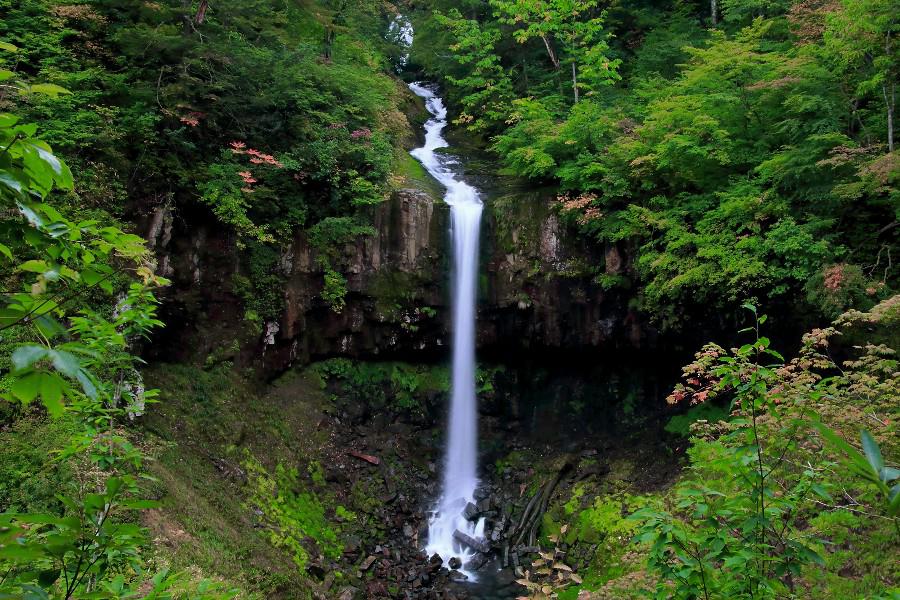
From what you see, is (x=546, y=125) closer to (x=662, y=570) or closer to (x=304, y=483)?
(x=304, y=483)

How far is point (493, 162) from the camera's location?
16.4 m

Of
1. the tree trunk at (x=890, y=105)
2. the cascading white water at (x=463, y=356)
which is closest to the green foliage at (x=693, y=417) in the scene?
the cascading white water at (x=463, y=356)

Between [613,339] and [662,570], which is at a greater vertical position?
[662,570]

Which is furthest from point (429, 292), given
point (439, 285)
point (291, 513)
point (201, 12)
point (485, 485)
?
point (201, 12)

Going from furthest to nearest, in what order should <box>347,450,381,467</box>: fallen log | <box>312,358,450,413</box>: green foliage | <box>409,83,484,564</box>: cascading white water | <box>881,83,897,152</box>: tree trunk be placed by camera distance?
<box>312,358,450,413</box>: green foliage, <box>409,83,484,564</box>: cascading white water, <box>347,450,381,467</box>: fallen log, <box>881,83,897,152</box>: tree trunk

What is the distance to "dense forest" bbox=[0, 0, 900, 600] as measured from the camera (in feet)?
24.4

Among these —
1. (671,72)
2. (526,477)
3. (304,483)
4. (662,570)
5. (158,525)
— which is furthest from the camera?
(671,72)

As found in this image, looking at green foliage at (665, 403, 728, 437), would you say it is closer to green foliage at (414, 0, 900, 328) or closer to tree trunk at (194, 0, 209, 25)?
green foliage at (414, 0, 900, 328)

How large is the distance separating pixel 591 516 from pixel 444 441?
4355 mm

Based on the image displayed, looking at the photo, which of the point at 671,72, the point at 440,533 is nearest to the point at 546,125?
the point at 671,72

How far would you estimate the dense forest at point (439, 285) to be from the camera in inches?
293

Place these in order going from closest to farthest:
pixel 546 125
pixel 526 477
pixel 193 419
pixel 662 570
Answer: pixel 662 570 → pixel 193 419 → pixel 526 477 → pixel 546 125

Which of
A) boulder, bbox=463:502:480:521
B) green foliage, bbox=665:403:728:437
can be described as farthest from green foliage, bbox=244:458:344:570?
green foliage, bbox=665:403:728:437

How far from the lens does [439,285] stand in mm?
13188
